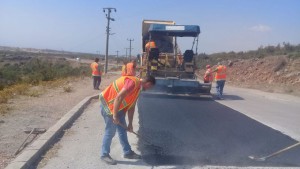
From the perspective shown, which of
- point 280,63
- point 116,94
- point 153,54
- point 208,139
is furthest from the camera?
point 280,63

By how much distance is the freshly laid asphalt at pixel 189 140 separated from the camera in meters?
6.06

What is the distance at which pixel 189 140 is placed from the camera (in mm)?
7512

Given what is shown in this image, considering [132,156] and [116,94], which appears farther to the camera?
[132,156]

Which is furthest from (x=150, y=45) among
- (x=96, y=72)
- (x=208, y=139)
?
(x=208, y=139)

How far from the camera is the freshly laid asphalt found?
6059mm

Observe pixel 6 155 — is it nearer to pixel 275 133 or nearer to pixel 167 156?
pixel 167 156

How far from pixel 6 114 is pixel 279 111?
8.25m

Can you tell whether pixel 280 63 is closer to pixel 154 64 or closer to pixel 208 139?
pixel 154 64

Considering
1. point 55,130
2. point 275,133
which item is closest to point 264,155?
point 275,133

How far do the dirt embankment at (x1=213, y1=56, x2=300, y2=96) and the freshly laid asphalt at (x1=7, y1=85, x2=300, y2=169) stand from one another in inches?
446

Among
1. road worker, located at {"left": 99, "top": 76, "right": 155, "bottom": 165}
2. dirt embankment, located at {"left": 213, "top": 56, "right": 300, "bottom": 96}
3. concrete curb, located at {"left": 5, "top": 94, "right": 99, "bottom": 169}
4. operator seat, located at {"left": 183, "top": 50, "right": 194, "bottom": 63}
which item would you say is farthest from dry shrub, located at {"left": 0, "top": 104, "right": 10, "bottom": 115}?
dirt embankment, located at {"left": 213, "top": 56, "right": 300, "bottom": 96}

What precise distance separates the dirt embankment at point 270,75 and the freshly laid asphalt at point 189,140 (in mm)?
11331

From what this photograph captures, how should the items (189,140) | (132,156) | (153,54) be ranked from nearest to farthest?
(132,156) → (189,140) → (153,54)

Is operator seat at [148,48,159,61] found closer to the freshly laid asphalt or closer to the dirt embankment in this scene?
the freshly laid asphalt
